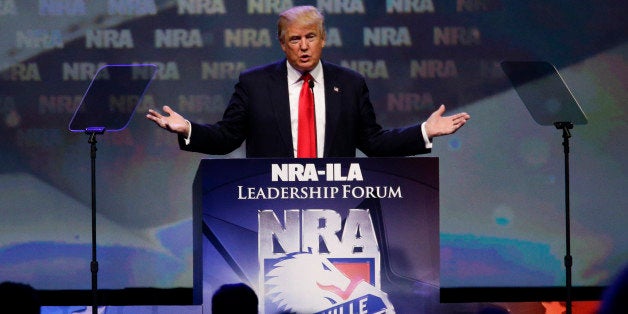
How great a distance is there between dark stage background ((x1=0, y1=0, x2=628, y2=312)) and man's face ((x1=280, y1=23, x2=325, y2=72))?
5.50 feet

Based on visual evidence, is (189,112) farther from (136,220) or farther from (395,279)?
(395,279)

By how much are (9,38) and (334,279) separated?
3004 mm

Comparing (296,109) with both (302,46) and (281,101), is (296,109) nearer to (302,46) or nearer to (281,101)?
(281,101)

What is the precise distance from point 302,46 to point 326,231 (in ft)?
2.67

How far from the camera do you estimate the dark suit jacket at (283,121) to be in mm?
3568

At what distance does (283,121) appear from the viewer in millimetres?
3578

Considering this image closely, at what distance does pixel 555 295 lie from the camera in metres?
5.45

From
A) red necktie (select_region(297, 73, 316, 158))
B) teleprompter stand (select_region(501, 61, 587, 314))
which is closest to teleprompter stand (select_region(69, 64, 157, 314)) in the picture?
red necktie (select_region(297, 73, 316, 158))

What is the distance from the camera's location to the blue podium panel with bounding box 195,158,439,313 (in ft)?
10.3

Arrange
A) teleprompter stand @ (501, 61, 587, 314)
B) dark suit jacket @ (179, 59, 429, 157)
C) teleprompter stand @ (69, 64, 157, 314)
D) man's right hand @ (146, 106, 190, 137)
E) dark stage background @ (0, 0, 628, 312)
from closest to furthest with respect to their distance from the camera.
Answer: man's right hand @ (146, 106, 190, 137) → dark suit jacket @ (179, 59, 429, 157) → teleprompter stand @ (69, 64, 157, 314) → teleprompter stand @ (501, 61, 587, 314) → dark stage background @ (0, 0, 628, 312)

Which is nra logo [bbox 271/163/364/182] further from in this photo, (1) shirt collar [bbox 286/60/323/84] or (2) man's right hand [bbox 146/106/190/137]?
(1) shirt collar [bbox 286/60/323/84]

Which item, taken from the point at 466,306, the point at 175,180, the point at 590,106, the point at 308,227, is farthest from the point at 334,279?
the point at 590,106

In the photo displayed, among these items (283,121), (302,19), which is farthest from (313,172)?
(302,19)

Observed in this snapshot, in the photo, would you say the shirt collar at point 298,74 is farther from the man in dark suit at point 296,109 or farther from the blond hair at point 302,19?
the blond hair at point 302,19
